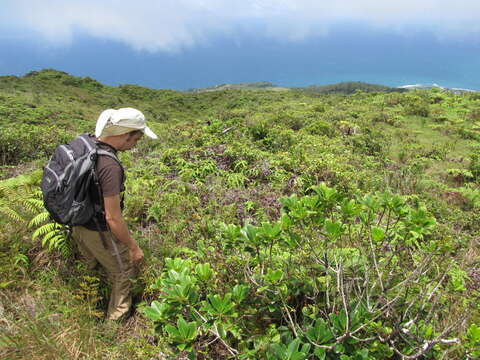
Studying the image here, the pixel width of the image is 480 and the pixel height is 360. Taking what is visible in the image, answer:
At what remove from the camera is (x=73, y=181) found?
8.03 feet

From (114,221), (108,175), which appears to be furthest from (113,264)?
(108,175)

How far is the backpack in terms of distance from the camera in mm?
2439

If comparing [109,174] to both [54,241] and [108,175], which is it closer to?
[108,175]

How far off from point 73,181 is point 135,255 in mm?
963

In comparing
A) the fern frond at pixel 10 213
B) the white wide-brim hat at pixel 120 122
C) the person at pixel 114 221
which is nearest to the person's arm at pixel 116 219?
the person at pixel 114 221

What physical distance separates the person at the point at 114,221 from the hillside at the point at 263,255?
20 centimetres

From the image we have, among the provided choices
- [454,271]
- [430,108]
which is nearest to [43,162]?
[454,271]

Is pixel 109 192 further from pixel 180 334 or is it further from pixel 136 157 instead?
pixel 136 157

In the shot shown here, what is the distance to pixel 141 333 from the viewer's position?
263 centimetres

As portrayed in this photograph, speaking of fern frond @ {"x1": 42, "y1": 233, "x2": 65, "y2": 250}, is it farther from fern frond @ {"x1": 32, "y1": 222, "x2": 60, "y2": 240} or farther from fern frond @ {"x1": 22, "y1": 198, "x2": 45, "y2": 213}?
fern frond @ {"x1": 22, "y1": 198, "x2": 45, "y2": 213}

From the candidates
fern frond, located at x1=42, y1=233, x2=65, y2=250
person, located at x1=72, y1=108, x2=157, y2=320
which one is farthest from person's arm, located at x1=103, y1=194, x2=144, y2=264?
fern frond, located at x1=42, y1=233, x2=65, y2=250

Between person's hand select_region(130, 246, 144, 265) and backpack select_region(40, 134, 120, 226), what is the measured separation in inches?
21.5

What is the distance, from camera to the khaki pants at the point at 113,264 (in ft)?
9.29

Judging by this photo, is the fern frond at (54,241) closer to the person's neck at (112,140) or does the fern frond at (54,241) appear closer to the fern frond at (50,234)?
the fern frond at (50,234)
